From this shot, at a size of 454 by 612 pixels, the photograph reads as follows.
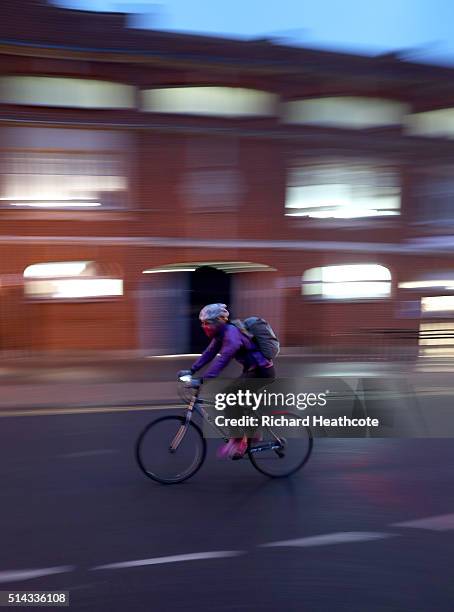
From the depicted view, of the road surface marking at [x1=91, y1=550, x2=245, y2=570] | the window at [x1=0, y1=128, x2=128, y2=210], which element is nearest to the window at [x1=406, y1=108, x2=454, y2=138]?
the window at [x1=0, y1=128, x2=128, y2=210]

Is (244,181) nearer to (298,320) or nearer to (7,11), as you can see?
(298,320)

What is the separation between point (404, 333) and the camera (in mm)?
18328

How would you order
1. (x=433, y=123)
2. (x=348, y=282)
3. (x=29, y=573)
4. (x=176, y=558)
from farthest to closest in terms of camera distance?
1. (x=433, y=123)
2. (x=348, y=282)
3. (x=176, y=558)
4. (x=29, y=573)

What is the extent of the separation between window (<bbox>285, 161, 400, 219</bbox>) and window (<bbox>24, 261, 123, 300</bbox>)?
17.0ft

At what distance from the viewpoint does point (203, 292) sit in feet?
58.6

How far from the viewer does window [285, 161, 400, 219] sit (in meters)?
18.6

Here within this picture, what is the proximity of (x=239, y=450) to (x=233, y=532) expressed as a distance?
1.35 meters

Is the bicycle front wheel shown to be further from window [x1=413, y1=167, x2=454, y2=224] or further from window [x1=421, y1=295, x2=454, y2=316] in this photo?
window [x1=413, y1=167, x2=454, y2=224]

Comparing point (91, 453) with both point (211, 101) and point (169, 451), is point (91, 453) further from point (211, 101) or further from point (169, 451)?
point (211, 101)

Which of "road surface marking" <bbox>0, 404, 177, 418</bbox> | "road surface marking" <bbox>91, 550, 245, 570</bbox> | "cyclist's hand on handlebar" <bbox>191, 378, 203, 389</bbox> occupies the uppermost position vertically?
"cyclist's hand on handlebar" <bbox>191, 378, 203, 389</bbox>

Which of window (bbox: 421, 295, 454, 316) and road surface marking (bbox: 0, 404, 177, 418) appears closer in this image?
road surface marking (bbox: 0, 404, 177, 418)

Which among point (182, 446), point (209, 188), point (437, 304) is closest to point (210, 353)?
A: point (182, 446)

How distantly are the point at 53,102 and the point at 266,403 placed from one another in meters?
12.4

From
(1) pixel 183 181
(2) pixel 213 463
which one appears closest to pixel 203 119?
(1) pixel 183 181
